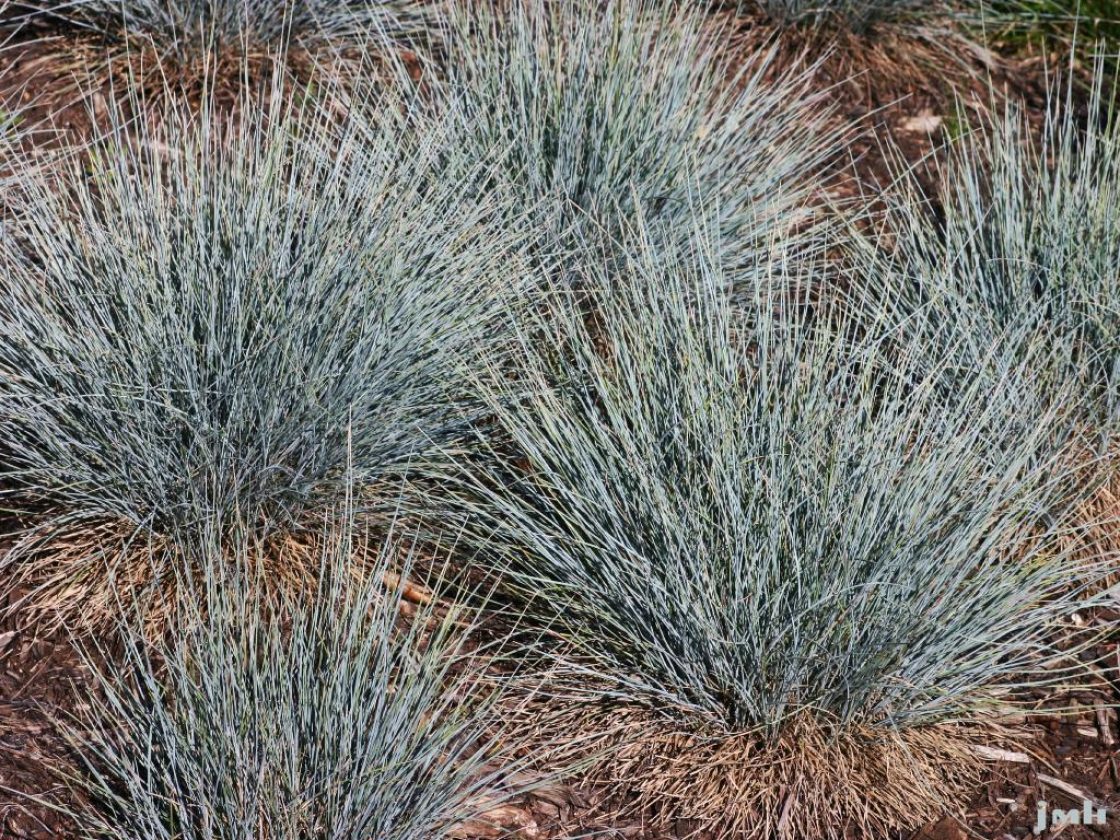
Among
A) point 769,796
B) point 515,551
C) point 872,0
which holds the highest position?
→ point 872,0

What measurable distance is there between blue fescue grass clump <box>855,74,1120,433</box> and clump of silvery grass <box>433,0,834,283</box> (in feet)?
1.44

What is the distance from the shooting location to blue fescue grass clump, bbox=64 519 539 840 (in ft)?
6.98

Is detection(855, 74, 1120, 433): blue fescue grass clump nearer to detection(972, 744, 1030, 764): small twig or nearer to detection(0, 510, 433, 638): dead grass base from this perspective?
detection(972, 744, 1030, 764): small twig

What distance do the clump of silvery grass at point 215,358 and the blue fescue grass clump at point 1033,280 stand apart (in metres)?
1.11

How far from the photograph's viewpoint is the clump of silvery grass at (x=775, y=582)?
2410 millimetres

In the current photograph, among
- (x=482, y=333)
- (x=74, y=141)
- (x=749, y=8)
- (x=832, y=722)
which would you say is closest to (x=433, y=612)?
(x=482, y=333)

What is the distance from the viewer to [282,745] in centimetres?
212

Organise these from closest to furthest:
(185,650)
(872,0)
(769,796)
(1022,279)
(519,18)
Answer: (185,650), (769,796), (1022,279), (519,18), (872,0)

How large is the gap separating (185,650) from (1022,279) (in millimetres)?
2282

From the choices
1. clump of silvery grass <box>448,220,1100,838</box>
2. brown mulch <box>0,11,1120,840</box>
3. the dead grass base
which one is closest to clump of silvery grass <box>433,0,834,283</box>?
clump of silvery grass <box>448,220,1100,838</box>

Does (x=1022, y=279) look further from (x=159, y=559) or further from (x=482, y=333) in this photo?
(x=159, y=559)

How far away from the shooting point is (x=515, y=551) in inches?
111

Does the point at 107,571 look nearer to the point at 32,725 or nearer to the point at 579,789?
the point at 32,725

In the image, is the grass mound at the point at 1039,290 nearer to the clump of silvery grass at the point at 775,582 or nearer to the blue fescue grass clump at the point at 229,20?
the clump of silvery grass at the point at 775,582
